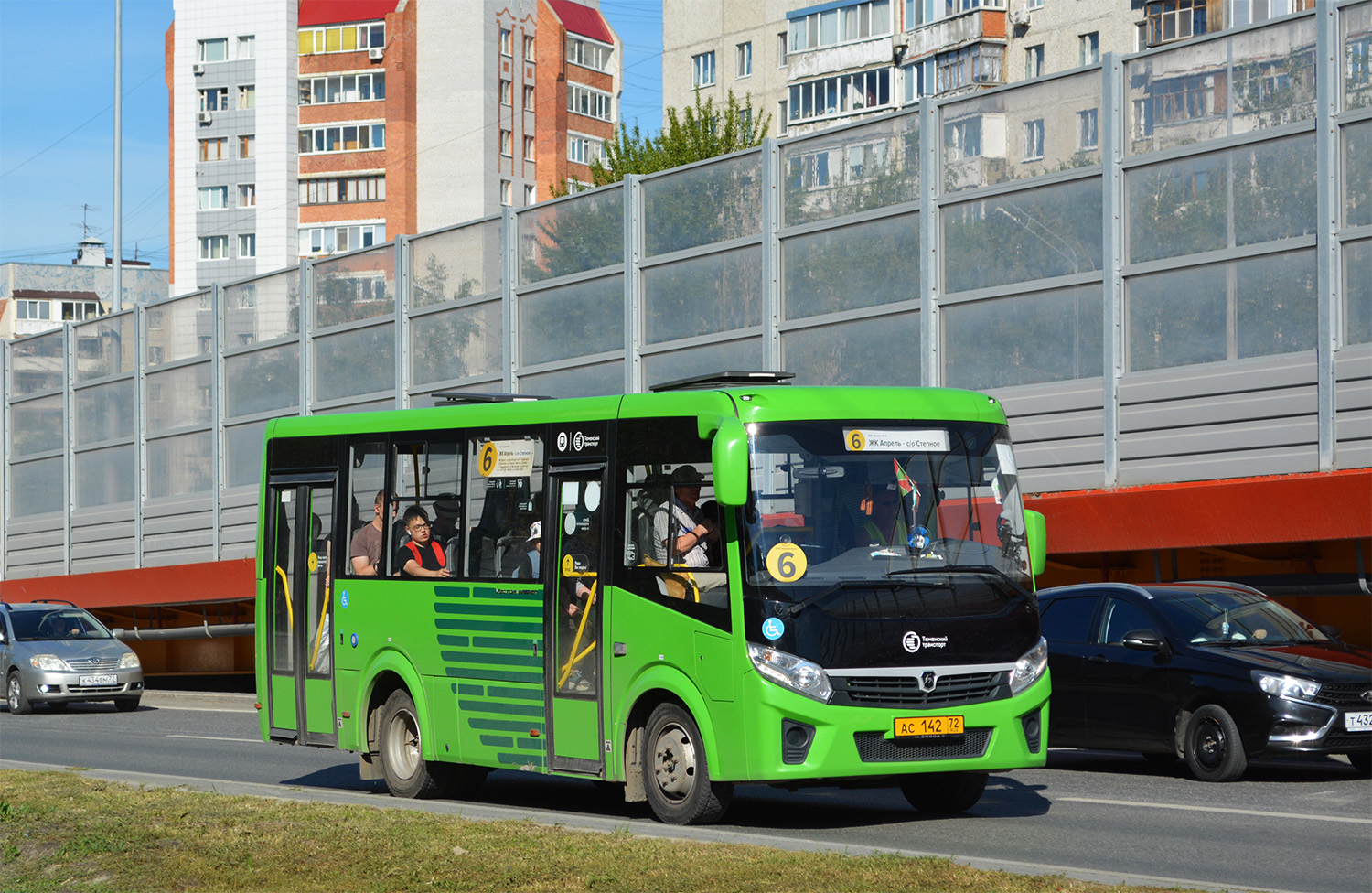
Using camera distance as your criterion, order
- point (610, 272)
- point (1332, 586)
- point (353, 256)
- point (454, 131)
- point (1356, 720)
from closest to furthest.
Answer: point (1356, 720), point (1332, 586), point (610, 272), point (353, 256), point (454, 131)

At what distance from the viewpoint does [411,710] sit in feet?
45.5

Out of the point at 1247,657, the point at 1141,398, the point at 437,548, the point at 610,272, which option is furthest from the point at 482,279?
the point at 1247,657

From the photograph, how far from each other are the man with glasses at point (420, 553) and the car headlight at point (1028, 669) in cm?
426

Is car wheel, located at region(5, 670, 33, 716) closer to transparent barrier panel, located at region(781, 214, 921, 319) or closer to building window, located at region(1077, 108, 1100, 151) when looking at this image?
transparent barrier panel, located at region(781, 214, 921, 319)

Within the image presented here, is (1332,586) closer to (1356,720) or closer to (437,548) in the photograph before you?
(1356,720)

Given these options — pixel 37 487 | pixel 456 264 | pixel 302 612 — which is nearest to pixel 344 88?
pixel 37 487

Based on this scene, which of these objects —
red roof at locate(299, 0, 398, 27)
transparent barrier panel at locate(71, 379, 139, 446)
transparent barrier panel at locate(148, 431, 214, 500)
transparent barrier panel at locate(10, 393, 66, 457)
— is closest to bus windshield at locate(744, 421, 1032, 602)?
transparent barrier panel at locate(148, 431, 214, 500)

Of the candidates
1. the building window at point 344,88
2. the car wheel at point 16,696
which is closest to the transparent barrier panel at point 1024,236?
the car wheel at point 16,696

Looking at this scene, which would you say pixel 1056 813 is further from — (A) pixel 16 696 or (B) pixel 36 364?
(B) pixel 36 364

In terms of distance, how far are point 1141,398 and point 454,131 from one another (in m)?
92.6

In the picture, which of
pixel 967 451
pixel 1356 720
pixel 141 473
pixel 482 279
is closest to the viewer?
pixel 967 451

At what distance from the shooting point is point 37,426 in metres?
35.6

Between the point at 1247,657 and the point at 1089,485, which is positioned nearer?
the point at 1247,657

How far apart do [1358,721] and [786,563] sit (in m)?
4.92
